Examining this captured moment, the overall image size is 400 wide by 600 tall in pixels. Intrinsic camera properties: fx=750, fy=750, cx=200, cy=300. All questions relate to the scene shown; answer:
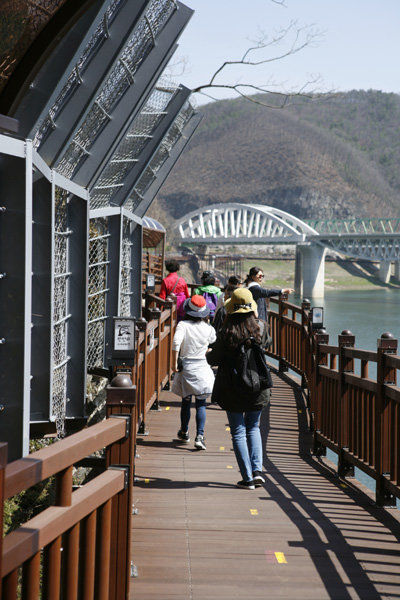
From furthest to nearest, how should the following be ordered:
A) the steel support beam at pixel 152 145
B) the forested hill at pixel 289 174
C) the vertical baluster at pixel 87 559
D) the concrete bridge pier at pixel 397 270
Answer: the forested hill at pixel 289 174 → the concrete bridge pier at pixel 397 270 → the steel support beam at pixel 152 145 → the vertical baluster at pixel 87 559

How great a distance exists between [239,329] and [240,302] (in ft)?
0.76

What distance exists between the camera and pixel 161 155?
15086 mm

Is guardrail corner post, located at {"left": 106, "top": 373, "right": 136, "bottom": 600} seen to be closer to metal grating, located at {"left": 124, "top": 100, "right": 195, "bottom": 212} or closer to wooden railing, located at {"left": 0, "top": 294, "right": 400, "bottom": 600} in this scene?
wooden railing, located at {"left": 0, "top": 294, "right": 400, "bottom": 600}

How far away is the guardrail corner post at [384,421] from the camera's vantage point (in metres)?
5.51

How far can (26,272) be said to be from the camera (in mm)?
5359

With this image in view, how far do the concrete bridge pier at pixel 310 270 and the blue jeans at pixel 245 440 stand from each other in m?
75.1

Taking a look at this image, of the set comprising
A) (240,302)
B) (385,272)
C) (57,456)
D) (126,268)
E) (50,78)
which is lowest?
(57,456)

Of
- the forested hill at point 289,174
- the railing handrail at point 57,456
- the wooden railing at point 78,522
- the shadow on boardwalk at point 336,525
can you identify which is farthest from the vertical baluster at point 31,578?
the forested hill at point 289,174

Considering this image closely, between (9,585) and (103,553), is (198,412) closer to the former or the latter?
→ (103,553)

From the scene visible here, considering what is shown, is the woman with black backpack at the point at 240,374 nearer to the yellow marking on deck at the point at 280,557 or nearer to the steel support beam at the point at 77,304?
the yellow marking on deck at the point at 280,557

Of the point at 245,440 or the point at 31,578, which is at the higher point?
the point at 31,578

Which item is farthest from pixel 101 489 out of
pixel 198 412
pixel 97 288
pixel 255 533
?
pixel 97 288

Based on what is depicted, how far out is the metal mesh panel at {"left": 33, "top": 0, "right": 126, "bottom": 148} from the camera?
636 centimetres

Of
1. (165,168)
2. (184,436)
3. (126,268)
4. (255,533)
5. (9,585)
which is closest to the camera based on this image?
(9,585)
